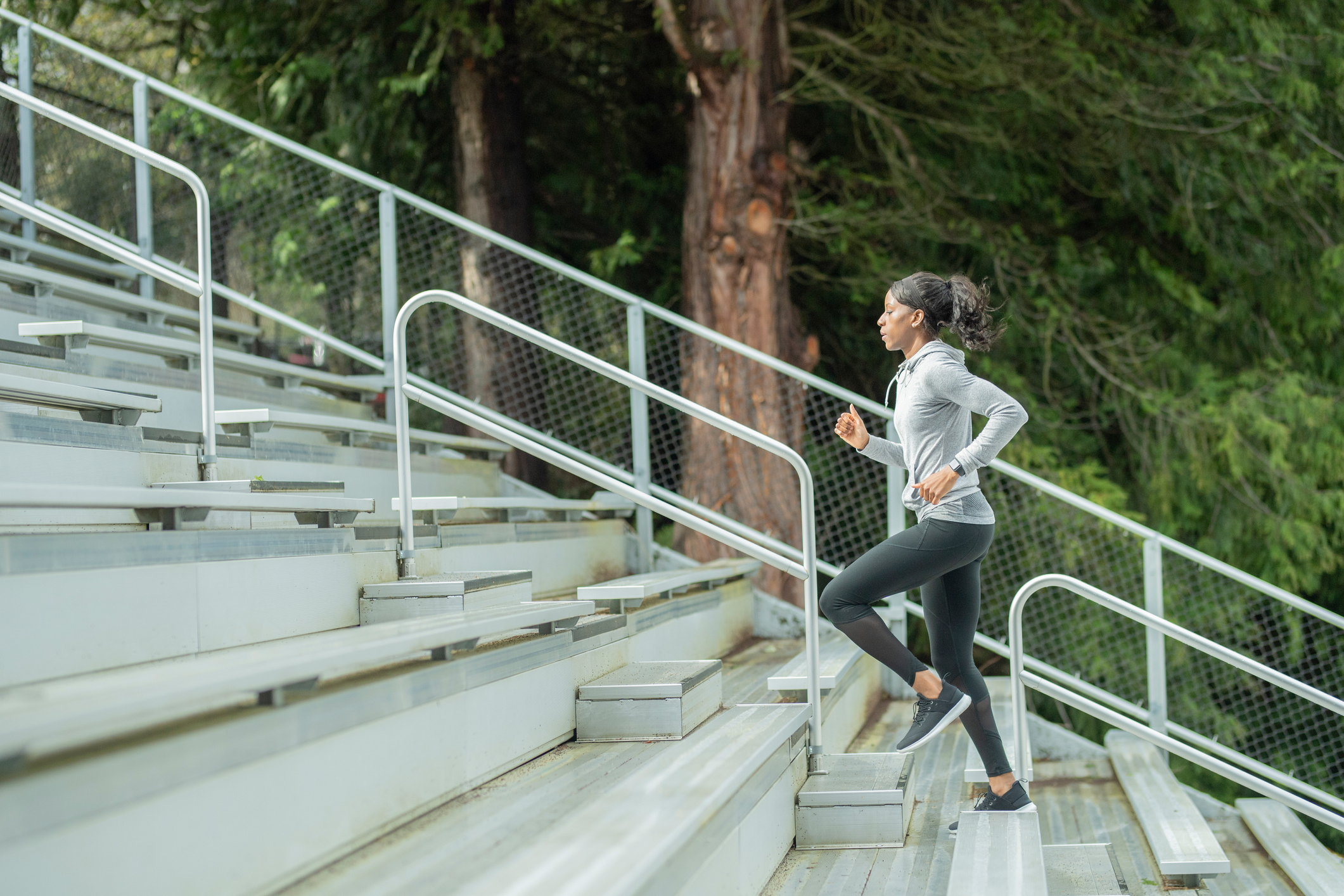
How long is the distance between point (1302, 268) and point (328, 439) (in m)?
6.87

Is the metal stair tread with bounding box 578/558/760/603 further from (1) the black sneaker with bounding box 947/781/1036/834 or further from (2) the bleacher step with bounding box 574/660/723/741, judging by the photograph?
(1) the black sneaker with bounding box 947/781/1036/834

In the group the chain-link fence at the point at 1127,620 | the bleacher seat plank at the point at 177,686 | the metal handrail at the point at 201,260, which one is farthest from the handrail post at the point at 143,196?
the chain-link fence at the point at 1127,620

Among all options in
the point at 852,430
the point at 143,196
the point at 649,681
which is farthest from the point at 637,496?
the point at 143,196

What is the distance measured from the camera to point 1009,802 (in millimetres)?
3312

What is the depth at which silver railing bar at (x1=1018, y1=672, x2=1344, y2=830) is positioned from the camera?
13.5ft

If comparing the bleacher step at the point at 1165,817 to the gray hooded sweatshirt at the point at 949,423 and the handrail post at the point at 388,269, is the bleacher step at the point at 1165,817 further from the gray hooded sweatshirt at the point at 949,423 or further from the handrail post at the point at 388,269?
the handrail post at the point at 388,269

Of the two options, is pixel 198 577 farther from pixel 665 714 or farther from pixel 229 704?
pixel 665 714

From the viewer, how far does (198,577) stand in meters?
2.47

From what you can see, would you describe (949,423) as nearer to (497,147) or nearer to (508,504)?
(508,504)

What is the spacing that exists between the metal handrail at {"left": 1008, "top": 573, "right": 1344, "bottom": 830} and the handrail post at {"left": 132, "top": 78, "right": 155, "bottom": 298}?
4152 millimetres

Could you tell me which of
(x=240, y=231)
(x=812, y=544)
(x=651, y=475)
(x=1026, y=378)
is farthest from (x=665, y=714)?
(x=1026, y=378)

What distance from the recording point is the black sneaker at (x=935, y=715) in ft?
10.1

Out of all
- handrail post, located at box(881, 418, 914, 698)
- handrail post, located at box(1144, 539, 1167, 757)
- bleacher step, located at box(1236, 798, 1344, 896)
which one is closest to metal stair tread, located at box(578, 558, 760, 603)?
handrail post, located at box(881, 418, 914, 698)

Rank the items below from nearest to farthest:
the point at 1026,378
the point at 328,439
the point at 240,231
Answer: the point at 328,439
the point at 240,231
the point at 1026,378
